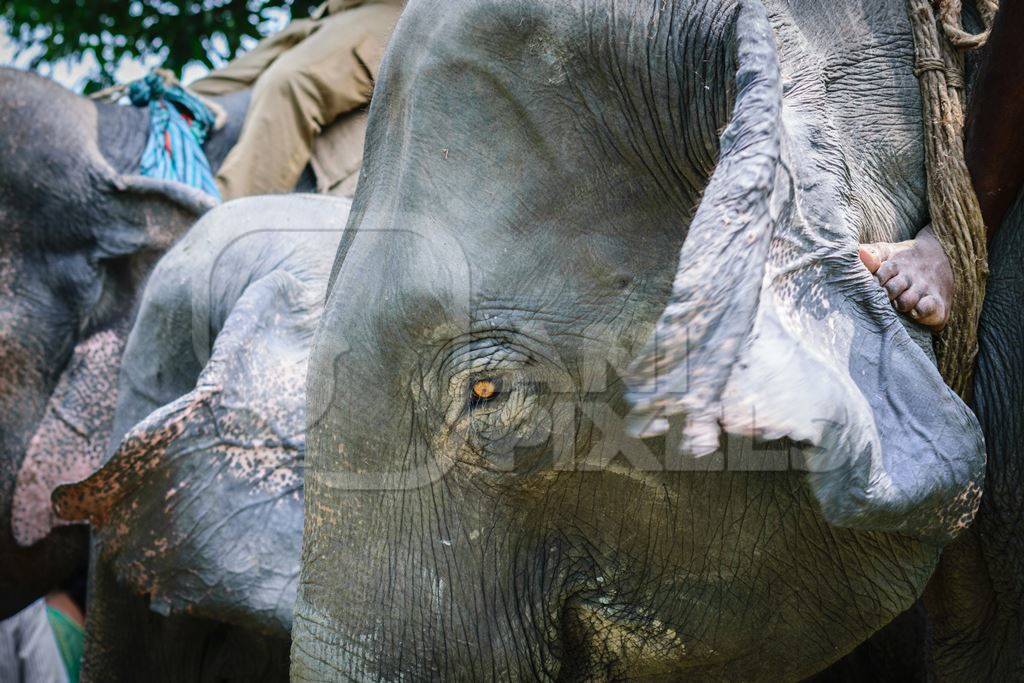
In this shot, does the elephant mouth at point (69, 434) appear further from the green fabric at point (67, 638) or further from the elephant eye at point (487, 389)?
the elephant eye at point (487, 389)

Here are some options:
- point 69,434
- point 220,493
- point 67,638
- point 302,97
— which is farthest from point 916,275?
point 67,638

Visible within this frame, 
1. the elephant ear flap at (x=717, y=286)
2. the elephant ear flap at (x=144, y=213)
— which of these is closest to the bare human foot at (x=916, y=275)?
the elephant ear flap at (x=717, y=286)

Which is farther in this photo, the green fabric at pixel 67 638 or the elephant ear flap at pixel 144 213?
the green fabric at pixel 67 638

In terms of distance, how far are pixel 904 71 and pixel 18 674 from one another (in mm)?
3943

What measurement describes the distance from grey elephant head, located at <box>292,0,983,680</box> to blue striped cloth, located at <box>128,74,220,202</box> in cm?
279

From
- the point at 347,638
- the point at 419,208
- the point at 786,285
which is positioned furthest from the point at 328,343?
the point at 786,285

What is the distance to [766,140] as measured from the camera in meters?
1.24

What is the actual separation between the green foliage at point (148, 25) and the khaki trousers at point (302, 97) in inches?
45.8

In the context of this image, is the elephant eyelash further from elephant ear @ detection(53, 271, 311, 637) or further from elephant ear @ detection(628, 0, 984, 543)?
elephant ear @ detection(53, 271, 311, 637)

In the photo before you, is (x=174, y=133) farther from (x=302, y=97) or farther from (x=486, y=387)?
(x=486, y=387)

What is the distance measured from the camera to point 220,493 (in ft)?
8.49

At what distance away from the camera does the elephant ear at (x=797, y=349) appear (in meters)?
1.16

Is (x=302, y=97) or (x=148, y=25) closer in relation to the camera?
(x=302, y=97)

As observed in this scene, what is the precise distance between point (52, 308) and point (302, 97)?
3.46 feet
